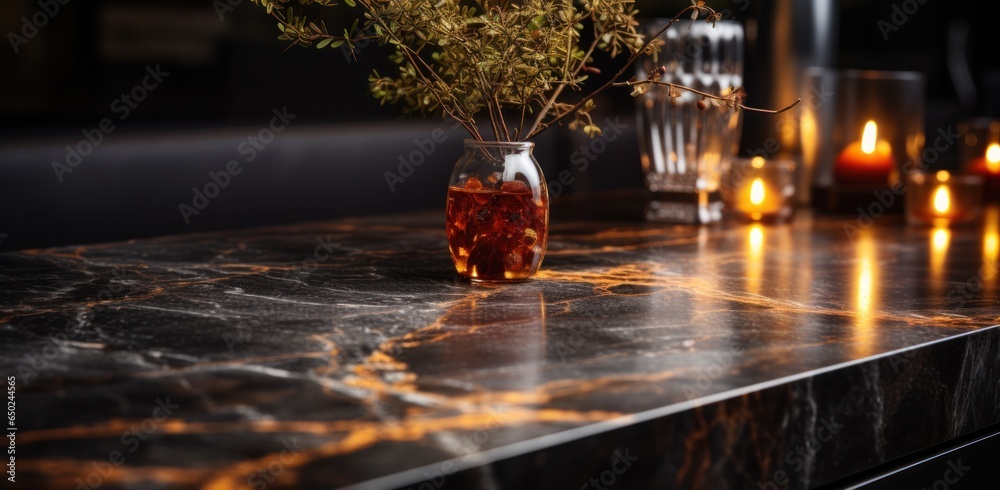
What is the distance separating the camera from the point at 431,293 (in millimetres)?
1044

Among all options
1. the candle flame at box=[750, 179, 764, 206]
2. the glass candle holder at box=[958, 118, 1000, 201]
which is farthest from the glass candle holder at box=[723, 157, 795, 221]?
the glass candle holder at box=[958, 118, 1000, 201]

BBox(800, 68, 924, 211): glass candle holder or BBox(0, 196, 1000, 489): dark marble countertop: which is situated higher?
BBox(800, 68, 924, 211): glass candle holder

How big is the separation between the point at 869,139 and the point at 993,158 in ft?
1.04

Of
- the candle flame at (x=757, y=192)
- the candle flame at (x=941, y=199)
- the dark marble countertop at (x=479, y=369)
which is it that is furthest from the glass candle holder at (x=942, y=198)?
the dark marble countertop at (x=479, y=369)

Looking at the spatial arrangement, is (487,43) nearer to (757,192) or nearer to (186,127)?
(757,192)

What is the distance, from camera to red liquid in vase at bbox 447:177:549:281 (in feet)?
3.45

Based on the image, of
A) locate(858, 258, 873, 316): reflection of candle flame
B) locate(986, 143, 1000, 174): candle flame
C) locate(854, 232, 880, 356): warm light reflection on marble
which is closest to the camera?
locate(854, 232, 880, 356): warm light reflection on marble

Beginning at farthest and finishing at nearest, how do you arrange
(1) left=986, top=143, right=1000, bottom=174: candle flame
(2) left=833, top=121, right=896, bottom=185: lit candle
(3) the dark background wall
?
(1) left=986, top=143, right=1000, bottom=174: candle flame → (2) left=833, top=121, right=896, bottom=185: lit candle → (3) the dark background wall

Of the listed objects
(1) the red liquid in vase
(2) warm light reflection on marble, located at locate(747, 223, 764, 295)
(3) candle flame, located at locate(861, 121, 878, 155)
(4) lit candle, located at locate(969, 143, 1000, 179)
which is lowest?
(2) warm light reflection on marble, located at locate(747, 223, 764, 295)

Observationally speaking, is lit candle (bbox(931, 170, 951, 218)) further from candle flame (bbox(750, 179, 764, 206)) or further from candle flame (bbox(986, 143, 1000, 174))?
candle flame (bbox(986, 143, 1000, 174))

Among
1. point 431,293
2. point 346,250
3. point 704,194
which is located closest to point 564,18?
point 431,293

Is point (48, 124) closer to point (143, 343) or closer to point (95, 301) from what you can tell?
point (95, 301)

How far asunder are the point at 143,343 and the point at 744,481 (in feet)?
1.56

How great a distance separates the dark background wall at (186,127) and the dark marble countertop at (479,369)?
15.4 inches
